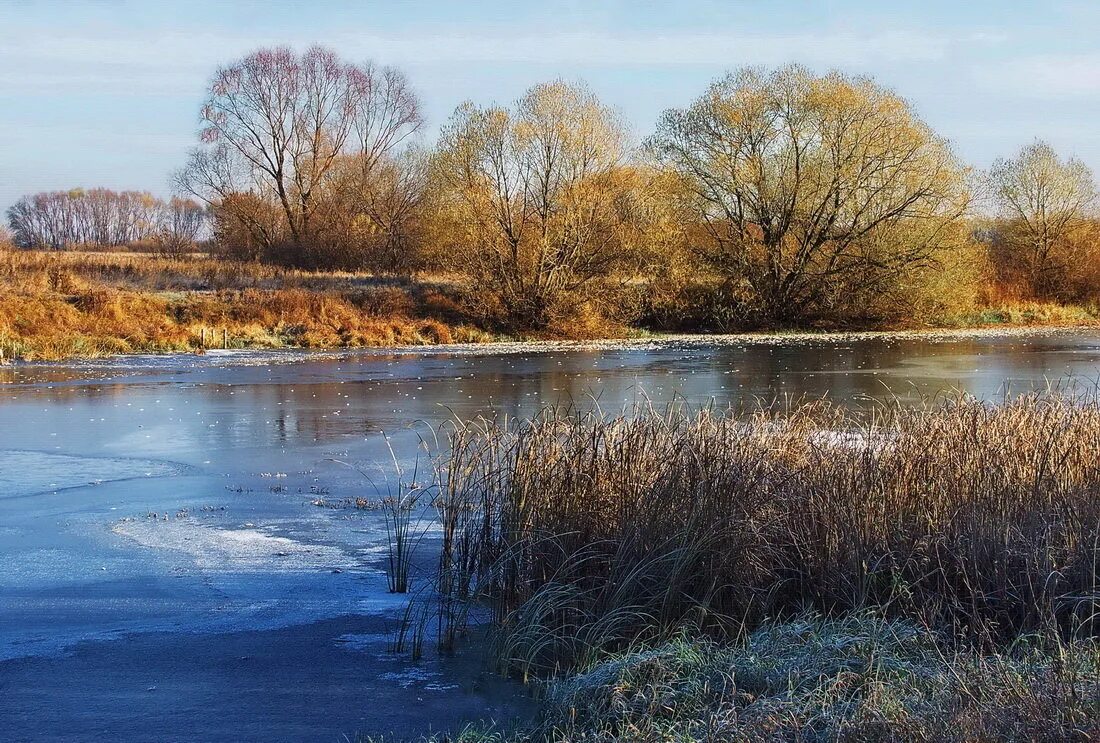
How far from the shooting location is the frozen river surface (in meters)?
6.39

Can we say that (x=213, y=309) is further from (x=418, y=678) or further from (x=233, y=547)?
(x=418, y=678)

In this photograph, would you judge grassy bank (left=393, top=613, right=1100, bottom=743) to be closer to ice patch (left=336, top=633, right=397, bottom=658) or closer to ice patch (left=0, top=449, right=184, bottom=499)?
ice patch (left=336, top=633, right=397, bottom=658)

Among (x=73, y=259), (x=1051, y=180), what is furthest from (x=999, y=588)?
(x=1051, y=180)

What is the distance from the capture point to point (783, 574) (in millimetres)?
7789

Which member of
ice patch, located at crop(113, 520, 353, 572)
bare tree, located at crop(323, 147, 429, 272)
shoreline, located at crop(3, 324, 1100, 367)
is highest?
bare tree, located at crop(323, 147, 429, 272)

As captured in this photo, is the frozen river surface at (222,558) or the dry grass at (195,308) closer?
the frozen river surface at (222,558)

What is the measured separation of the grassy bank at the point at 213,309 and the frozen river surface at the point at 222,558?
11943mm

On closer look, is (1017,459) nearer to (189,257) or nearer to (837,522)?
(837,522)

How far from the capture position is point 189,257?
54188mm

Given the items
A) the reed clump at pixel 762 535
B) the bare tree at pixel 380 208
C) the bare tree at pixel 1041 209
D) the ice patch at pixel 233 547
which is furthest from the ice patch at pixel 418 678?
the bare tree at pixel 1041 209

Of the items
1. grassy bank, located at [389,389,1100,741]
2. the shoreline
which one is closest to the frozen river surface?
grassy bank, located at [389,389,1100,741]

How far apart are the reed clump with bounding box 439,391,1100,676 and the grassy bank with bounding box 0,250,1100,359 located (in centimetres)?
2705

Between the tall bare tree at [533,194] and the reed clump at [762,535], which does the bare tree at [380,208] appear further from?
the reed clump at [762,535]

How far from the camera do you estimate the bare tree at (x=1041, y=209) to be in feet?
195
